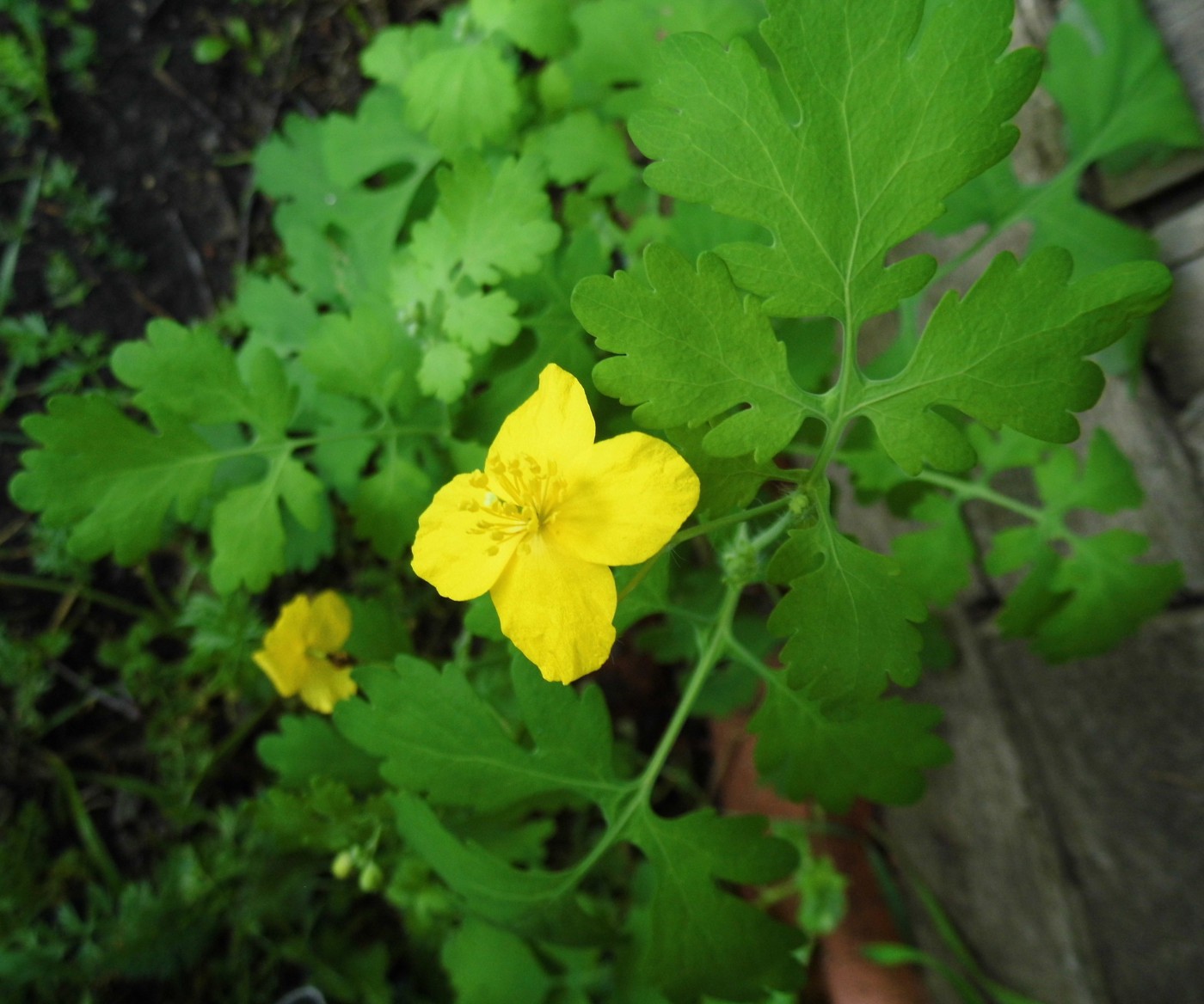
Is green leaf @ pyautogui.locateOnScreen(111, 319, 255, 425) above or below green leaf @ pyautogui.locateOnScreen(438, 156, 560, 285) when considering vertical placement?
below

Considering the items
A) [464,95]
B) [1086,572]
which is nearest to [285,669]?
[464,95]

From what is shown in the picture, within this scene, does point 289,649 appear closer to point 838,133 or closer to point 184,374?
point 184,374

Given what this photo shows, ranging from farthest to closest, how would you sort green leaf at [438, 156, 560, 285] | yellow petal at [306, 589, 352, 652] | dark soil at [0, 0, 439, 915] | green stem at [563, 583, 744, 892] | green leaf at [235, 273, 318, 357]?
1. dark soil at [0, 0, 439, 915]
2. green leaf at [235, 273, 318, 357]
3. yellow petal at [306, 589, 352, 652]
4. green leaf at [438, 156, 560, 285]
5. green stem at [563, 583, 744, 892]

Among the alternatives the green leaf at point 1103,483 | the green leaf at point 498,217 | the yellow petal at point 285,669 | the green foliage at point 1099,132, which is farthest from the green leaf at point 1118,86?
the yellow petal at point 285,669

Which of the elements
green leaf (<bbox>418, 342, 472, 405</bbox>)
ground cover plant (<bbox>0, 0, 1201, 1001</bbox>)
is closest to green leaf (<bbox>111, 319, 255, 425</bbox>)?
ground cover plant (<bbox>0, 0, 1201, 1001</bbox>)

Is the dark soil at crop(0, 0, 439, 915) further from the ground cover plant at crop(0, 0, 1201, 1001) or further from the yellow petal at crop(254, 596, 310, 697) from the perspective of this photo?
the yellow petal at crop(254, 596, 310, 697)

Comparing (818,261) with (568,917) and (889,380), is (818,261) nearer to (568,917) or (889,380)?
(889,380)

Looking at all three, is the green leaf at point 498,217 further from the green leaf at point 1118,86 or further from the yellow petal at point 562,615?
the green leaf at point 1118,86

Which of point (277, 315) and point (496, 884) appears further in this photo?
point (277, 315)
